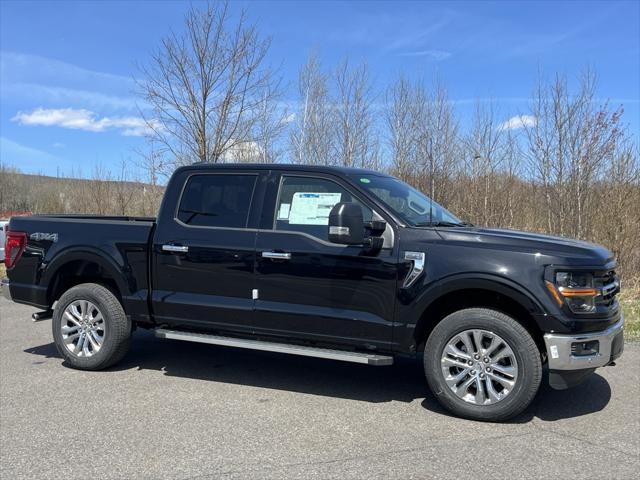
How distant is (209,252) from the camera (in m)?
5.39

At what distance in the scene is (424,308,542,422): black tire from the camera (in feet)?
14.5

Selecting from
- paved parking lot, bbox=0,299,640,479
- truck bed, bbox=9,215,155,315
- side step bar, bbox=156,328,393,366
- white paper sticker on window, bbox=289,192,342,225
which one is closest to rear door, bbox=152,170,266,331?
side step bar, bbox=156,328,393,366

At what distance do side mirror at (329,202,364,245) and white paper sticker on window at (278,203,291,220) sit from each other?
2.18ft

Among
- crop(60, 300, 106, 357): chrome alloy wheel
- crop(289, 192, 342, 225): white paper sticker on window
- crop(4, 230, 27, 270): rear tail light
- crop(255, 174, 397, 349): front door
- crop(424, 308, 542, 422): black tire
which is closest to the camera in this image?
crop(424, 308, 542, 422): black tire

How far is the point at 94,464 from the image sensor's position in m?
3.72

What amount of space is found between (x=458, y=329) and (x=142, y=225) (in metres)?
3.25

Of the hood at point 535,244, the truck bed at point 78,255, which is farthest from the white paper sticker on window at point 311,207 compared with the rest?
the truck bed at point 78,255

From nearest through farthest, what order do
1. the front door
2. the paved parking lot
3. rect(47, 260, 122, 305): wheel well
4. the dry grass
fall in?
the paved parking lot → the front door → rect(47, 260, 122, 305): wheel well → the dry grass

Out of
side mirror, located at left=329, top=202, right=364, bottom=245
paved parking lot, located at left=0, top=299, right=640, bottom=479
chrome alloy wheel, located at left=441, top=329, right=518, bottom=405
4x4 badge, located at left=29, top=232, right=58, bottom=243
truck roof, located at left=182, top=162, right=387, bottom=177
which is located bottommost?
paved parking lot, located at left=0, top=299, right=640, bottom=479

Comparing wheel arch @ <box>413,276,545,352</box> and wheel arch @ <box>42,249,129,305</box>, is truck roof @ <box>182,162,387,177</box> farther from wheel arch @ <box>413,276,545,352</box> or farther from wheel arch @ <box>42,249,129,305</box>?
wheel arch @ <box>413,276,545,352</box>

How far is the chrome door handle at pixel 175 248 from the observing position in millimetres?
5484

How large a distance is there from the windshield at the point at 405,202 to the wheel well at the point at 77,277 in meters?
2.83

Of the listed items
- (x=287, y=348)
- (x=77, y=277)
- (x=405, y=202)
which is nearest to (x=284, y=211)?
(x=405, y=202)

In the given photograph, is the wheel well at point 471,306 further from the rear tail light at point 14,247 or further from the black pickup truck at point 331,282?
the rear tail light at point 14,247
